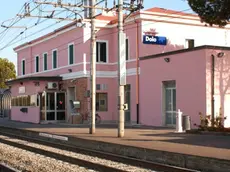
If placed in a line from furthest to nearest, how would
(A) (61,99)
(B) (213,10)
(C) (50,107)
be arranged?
(A) (61,99) → (C) (50,107) → (B) (213,10)

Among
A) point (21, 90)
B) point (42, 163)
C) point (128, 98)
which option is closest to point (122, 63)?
point (42, 163)

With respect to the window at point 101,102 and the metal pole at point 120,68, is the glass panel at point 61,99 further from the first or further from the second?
the metal pole at point 120,68

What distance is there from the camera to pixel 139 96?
28.7 metres

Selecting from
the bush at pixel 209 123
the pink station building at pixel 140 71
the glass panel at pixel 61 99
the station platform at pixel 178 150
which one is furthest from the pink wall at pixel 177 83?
the glass panel at pixel 61 99

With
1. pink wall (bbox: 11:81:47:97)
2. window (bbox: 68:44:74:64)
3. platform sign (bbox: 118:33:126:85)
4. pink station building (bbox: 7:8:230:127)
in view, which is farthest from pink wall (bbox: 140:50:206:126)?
pink wall (bbox: 11:81:47:97)

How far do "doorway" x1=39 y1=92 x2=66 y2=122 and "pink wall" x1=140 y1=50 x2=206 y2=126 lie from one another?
8.83 m

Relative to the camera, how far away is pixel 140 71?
28.7 m

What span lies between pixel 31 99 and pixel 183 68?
15858 mm

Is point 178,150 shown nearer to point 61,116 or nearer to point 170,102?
point 170,102

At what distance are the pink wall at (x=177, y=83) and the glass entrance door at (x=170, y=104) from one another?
325 mm

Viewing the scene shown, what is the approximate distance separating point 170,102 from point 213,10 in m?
7.84

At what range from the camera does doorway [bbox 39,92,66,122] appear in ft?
112

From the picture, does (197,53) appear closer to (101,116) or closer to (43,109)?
(101,116)

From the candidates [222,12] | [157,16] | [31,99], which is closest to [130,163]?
[222,12]
